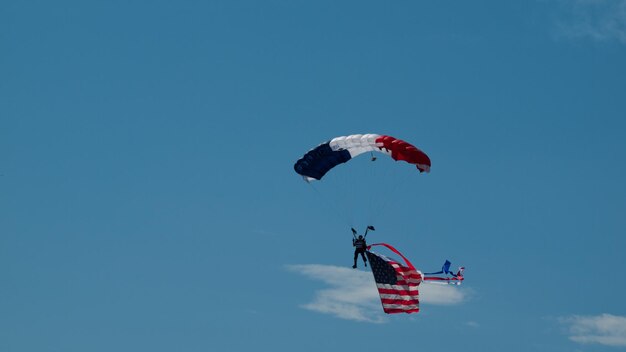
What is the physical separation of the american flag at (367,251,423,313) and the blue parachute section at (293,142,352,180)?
6.19 metres

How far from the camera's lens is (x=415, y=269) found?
53938 millimetres

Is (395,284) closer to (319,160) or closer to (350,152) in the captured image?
(350,152)

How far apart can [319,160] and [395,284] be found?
8.96 metres

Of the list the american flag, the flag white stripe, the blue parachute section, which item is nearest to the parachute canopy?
the blue parachute section

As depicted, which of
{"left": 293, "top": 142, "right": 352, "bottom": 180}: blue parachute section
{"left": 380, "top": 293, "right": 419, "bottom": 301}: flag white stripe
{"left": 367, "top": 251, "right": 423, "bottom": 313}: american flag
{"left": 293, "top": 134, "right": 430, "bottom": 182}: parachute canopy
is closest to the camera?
{"left": 293, "top": 134, "right": 430, "bottom": 182}: parachute canopy

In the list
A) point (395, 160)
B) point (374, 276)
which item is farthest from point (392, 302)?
point (395, 160)

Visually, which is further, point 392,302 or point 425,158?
point 392,302

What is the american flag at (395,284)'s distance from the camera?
54.0 metres

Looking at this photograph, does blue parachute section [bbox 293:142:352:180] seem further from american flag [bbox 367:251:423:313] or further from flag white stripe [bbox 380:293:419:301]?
flag white stripe [bbox 380:293:419:301]

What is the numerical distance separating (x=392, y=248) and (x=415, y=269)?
Result: 3.11 metres

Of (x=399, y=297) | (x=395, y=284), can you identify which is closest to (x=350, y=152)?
(x=395, y=284)

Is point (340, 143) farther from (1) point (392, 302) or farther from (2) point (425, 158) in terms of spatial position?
(1) point (392, 302)

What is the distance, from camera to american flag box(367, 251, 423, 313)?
5397 cm

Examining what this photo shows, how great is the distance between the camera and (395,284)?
54.2 metres
